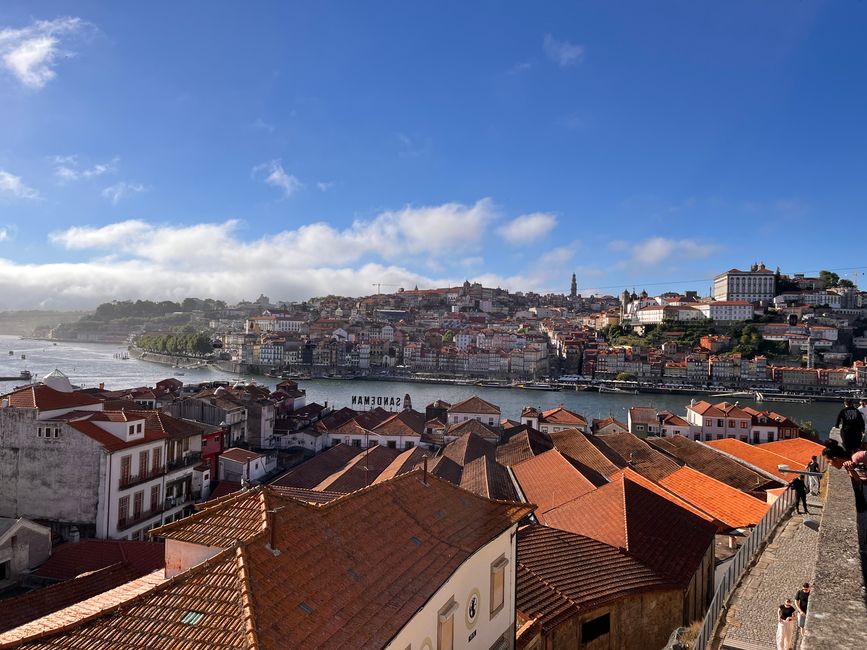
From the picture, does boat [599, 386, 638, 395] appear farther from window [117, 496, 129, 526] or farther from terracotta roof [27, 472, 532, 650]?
terracotta roof [27, 472, 532, 650]

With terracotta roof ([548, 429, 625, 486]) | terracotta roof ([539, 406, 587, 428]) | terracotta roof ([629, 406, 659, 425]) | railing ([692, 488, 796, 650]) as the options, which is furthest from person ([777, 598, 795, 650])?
terracotta roof ([629, 406, 659, 425])

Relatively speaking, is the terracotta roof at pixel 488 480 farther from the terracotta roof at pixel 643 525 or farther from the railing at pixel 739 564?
the railing at pixel 739 564

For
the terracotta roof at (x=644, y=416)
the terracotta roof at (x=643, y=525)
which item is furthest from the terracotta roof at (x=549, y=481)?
the terracotta roof at (x=644, y=416)

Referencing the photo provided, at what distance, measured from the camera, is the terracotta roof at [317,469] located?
16.2 m

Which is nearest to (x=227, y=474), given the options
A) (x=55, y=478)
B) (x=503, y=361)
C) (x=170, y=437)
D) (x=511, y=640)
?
(x=170, y=437)

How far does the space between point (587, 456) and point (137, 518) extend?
12490 millimetres

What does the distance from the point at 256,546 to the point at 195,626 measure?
1.84 ft

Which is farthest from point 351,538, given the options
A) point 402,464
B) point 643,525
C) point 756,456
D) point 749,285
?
point 749,285

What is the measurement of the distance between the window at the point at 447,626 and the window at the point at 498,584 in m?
0.88

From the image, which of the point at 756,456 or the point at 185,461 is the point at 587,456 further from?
the point at 185,461

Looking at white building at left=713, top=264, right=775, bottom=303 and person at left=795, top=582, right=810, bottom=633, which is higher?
white building at left=713, top=264, right=775, bottom=303

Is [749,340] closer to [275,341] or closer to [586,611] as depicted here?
[275,341]

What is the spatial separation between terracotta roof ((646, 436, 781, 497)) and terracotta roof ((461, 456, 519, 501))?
583 centimetres

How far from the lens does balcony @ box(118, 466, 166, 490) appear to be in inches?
472
